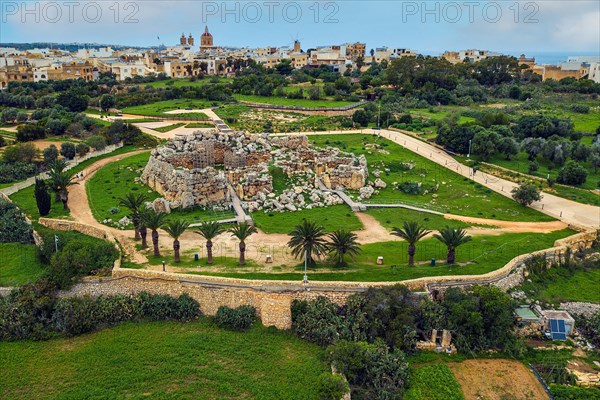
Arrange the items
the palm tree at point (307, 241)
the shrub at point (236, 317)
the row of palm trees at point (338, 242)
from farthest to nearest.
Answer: the row of palm trees at point (338, 242) < the palm tree at point (307, 241) < the shrub at point (236, 317)

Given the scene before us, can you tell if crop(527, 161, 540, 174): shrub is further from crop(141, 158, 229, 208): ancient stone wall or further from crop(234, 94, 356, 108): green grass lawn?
crop(234, 94, 356, 108): green grass lawn

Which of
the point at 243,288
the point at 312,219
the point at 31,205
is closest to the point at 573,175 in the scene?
the point at 312,219

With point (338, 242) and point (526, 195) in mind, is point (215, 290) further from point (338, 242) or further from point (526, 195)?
point (526, 195)

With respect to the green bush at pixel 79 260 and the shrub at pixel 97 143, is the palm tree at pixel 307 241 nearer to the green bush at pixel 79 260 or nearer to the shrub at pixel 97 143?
the green bush at pixel 79 260

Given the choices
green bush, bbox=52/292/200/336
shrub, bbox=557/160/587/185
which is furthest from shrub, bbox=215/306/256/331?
shrub, bbox=557/160/587/185

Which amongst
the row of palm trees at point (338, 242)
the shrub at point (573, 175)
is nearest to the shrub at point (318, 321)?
the row of palm trees at point (338, 242)

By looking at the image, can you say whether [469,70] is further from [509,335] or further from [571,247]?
[509,335]
